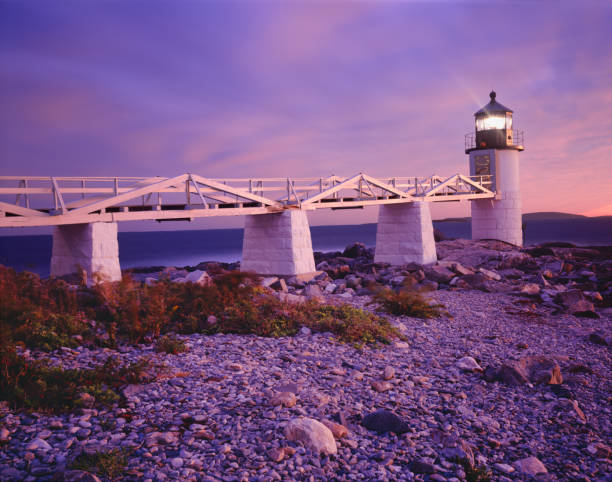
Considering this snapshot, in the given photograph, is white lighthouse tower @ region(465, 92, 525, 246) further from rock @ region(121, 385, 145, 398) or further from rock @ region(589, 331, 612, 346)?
rock @ region(121, 385, 145, 398)

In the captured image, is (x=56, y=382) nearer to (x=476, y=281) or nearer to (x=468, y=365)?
(x=468, y=365)

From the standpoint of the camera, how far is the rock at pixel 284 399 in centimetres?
476

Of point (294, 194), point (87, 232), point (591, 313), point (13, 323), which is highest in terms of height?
point (294, 194)

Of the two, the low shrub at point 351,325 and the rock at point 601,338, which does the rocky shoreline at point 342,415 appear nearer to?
the rock at point 601,338

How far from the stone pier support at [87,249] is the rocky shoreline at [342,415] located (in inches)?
217

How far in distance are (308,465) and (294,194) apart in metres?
12.7

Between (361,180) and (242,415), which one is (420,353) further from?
(361,180)

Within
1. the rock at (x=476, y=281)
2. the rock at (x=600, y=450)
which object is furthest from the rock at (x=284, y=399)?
the rock at (x=476, y=281)

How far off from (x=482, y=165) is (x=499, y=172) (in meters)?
1.09

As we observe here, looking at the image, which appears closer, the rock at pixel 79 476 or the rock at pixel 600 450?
the rock at pixel 79 476

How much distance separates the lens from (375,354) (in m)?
6.85

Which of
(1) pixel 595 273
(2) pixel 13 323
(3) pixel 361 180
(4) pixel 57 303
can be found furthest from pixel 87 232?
(1) pixel 595 273

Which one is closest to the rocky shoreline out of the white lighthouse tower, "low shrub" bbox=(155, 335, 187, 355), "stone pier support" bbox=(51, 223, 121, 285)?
"low shrub" bbox=(155, 335, 187, 355)

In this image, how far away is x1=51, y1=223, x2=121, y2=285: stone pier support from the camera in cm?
1128
